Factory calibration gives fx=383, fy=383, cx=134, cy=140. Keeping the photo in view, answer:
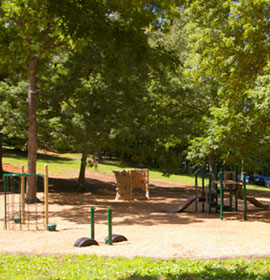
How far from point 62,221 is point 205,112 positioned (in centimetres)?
1291

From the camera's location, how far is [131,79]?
711 inches

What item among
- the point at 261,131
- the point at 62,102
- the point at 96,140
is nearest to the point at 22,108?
the point at 62,102

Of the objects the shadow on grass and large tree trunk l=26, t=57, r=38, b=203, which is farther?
large tree trunk l=26, t=57, r=38, b=203

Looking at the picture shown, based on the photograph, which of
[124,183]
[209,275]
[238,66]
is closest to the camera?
[209,275]

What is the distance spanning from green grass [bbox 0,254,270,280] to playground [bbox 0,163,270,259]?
491 millimetres

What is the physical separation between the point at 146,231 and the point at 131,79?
31.2 feet

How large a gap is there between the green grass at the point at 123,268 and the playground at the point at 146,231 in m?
0.49

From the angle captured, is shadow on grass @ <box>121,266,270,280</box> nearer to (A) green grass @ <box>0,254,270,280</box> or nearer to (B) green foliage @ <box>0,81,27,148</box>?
(A) green grass @ <box>0,254,270,280</box>

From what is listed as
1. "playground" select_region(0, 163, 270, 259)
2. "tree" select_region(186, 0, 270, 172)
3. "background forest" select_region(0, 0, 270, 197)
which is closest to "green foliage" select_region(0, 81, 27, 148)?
"background forest" select_region(0, 0, 270, 197)

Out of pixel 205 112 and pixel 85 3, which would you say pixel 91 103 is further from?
pixel 85 3

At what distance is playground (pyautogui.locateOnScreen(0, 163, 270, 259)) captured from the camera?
6.81m

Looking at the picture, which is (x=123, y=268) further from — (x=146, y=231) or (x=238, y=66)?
(x=238, y=66)

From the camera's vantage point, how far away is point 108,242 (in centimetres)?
791

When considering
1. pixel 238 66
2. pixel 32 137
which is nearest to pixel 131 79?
pixel 32 137
